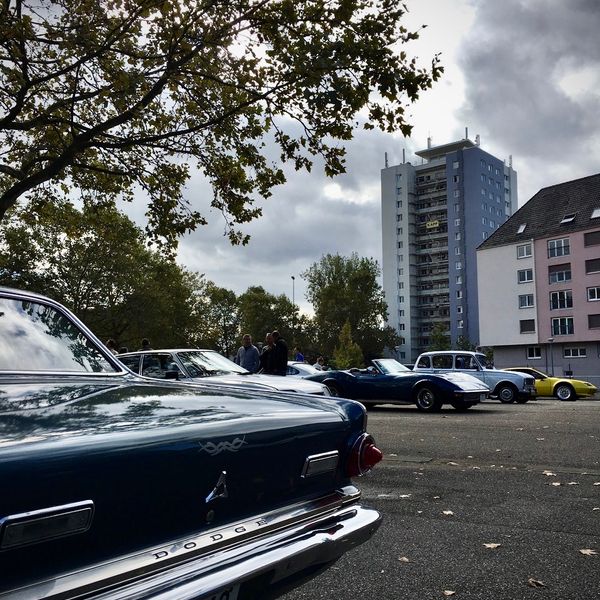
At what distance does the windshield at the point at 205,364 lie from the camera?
10.5 metres

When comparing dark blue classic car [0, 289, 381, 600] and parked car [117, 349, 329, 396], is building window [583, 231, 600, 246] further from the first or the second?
dark blue classic car [0, 289, 381, 600]

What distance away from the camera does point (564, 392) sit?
27688 mm

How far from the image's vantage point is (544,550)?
169 inches

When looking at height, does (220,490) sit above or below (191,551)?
above

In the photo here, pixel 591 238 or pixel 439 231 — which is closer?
pixel 591 238

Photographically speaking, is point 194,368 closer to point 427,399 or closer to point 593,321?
point 427,399

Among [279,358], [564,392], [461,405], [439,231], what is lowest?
[461,405]

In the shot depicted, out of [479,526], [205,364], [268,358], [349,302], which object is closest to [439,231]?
[349,302]

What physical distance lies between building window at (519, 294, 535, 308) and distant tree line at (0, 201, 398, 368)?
18.8 meters

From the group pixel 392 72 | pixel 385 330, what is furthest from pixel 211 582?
pixel 385 330

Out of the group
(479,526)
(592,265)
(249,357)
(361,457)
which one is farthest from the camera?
(592,265)

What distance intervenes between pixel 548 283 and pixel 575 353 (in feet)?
21.5

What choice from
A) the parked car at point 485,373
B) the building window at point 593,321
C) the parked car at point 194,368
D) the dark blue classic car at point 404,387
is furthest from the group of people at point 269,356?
the building window at point 593,321

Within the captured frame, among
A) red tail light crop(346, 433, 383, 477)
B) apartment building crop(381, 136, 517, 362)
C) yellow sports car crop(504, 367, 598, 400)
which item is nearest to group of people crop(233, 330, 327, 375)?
red tail light crop(346, 433, 383, 477)
